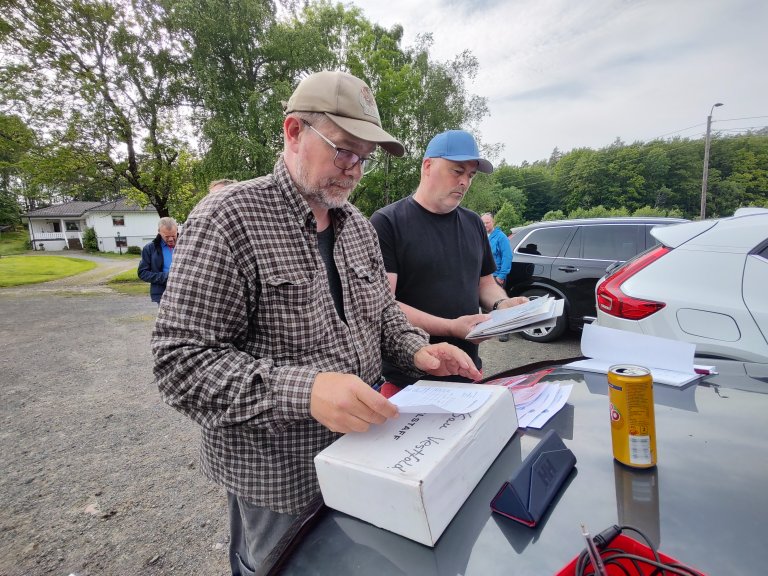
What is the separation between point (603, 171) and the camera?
60.4 m

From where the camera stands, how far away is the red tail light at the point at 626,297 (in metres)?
2.86

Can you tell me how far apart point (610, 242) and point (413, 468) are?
6029 mm

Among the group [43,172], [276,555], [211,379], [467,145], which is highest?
[43,172]

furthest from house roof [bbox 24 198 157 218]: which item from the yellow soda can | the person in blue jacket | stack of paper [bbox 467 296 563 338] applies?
the yellow soda can

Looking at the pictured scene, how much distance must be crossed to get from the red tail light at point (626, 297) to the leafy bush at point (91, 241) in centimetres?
5186

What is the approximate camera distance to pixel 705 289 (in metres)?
2.68

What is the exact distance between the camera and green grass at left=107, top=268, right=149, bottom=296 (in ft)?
46.2

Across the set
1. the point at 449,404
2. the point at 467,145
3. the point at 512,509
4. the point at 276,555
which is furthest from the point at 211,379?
the point at 467,145

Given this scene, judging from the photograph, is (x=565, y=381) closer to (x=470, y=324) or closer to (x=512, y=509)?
(x=470, y=324)

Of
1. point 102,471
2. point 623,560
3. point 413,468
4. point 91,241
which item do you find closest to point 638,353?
point 623,560

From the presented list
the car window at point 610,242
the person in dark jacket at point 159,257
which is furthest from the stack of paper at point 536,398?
the person in dark jacket at point 159,257

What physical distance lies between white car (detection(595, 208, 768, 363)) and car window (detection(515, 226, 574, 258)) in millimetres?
3058

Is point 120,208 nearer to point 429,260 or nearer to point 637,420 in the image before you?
point 429,260

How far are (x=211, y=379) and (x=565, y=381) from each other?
1192 mm
